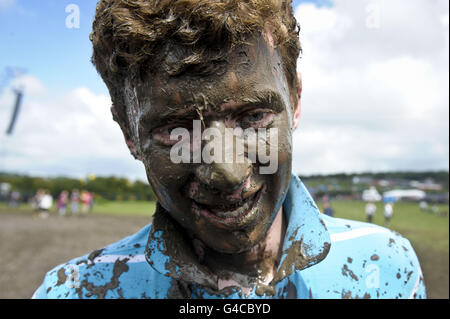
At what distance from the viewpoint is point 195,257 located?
192 centimetres

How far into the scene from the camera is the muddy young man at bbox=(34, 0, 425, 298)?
5.09 ft

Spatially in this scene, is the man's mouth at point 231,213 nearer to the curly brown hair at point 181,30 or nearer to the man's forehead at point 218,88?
the man's forehead at point 218,88

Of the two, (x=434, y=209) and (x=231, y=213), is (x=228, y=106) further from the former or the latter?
(x=434, y=209)

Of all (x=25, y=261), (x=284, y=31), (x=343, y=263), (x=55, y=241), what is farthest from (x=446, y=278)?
(x=55, y=241)

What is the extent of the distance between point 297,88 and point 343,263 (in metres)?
1.09

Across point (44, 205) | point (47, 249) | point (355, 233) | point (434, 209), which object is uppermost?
point (355, 233)

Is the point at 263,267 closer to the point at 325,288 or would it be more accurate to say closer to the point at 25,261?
the point at 325,288

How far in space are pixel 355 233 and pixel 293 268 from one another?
736 mm

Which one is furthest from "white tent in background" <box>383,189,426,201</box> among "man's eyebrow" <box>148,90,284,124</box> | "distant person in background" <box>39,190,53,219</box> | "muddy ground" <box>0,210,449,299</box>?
"man's eyebrow" <box>148,90,284,124</box>

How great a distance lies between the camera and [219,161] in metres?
1.50

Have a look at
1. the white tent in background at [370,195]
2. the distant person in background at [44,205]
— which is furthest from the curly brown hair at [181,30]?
the distant person in background at [44,205]

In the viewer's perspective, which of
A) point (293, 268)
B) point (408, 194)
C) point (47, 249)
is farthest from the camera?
point (408, 194)

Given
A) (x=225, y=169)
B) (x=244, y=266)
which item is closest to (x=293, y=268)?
(x=244, y=266)

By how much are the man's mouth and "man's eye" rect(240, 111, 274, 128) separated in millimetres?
320
